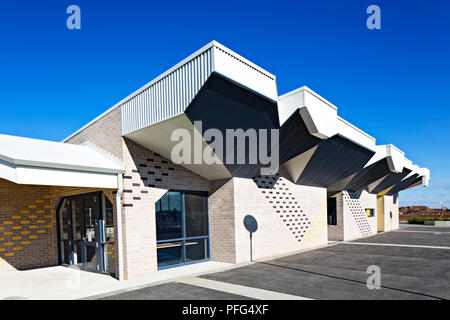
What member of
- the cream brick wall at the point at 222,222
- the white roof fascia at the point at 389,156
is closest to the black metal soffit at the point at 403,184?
the white roof fascia at the point at 389,156

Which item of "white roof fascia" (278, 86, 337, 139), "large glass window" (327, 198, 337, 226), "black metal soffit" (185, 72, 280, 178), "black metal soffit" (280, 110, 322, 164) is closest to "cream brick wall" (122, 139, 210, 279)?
"black metal soffit" (185, 72, 280, 178)

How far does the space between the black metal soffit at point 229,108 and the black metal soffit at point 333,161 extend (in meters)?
4.38

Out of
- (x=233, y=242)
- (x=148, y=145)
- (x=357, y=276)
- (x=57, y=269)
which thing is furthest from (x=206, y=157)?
(x=57, y=269)

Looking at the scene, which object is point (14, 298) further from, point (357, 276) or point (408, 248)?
point (408, 248)

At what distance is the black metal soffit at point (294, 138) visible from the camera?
10677 mm

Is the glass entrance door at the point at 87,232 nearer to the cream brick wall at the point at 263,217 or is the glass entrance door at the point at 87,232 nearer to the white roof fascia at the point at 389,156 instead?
the cream brick wall at the point at 263,217

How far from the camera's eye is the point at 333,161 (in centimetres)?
1470

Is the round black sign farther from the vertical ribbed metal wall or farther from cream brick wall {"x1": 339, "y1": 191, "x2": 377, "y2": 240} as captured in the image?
cream brick wall {"x1": 339, "y1": 191, "x2": 377, "y2": 240}

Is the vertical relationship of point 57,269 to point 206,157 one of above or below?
below

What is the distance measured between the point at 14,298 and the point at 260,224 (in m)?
7.84

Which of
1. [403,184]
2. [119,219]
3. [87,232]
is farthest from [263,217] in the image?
[403,184]

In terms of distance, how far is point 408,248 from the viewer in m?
14.7

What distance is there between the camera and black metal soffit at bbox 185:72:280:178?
772 cm

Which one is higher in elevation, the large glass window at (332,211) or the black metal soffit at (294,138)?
the black metal soffit at (294,138)
